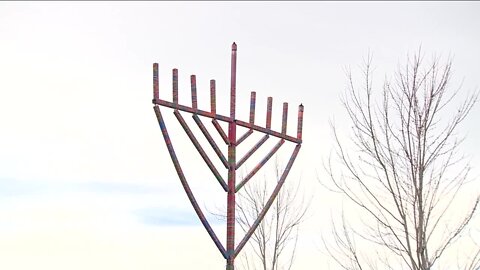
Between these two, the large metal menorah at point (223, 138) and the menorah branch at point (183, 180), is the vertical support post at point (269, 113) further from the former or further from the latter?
the menorah branch at point (183, 180)

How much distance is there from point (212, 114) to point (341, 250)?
102 inches

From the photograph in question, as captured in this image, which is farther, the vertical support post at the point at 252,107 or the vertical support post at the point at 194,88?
the vertical support post at the point at 252,107

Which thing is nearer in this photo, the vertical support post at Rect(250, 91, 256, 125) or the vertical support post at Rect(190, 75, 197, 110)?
the vertical support post at Rect(190, 75, 197, 110)

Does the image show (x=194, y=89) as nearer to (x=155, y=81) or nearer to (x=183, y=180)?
(x=155, y=81)

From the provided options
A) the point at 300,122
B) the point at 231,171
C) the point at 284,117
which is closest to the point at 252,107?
the point at 284,117

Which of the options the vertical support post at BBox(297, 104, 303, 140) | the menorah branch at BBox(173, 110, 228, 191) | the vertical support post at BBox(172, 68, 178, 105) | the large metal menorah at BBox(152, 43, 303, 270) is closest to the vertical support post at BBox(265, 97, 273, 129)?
the large metal menorah at BBox(152, 43, 303, 270)

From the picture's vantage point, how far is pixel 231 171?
7.20 m

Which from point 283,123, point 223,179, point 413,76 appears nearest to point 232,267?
point 223,179

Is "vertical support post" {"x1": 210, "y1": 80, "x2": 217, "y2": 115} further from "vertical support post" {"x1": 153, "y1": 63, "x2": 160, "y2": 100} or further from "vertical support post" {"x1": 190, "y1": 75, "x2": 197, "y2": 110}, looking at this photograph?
"vertical support post" {"x1": 153, "y1": 63, "x2": 160, "y2": 100}

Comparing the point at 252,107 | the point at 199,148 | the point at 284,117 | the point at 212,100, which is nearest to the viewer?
the point at 199,148

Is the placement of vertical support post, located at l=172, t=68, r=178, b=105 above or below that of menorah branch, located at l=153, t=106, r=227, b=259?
above

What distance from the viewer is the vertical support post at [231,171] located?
23.0 ft

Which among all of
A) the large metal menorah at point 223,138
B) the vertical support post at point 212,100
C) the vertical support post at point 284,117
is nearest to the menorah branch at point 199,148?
the large metal menorah at point 223,138

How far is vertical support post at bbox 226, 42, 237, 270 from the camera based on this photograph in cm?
701
